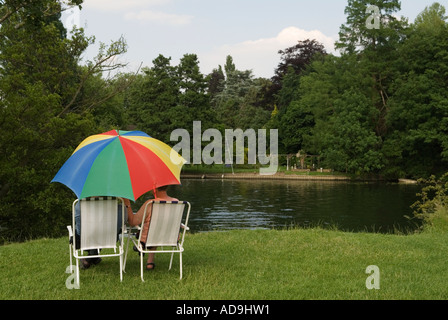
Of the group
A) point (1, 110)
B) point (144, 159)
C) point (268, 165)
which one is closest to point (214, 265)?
point (144, 159)

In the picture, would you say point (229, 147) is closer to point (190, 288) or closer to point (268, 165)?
point (268, 165)

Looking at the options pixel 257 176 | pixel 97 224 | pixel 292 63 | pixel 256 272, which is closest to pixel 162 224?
pixel 97 224

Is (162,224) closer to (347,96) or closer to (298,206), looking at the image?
(298,206)

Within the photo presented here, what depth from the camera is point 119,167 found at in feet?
17.4

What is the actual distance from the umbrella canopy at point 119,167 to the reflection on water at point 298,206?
10308 millimetres

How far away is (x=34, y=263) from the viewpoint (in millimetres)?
6383

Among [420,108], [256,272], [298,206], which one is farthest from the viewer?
[420,108]

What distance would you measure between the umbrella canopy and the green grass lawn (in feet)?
3.38

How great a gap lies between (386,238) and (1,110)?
1100cm

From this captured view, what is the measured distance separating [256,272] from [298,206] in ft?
67.8

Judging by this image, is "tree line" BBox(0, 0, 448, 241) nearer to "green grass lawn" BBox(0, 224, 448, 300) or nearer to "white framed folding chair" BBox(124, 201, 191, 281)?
"green grass lawn" BBox(0, 224, 448, 300)

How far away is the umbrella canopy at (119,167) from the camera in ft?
Result: 16.8

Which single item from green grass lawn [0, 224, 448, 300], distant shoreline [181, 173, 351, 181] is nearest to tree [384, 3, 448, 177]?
distant shoreline [181, 173, 351, 181]

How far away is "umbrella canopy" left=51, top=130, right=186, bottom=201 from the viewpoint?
5.11 meters
